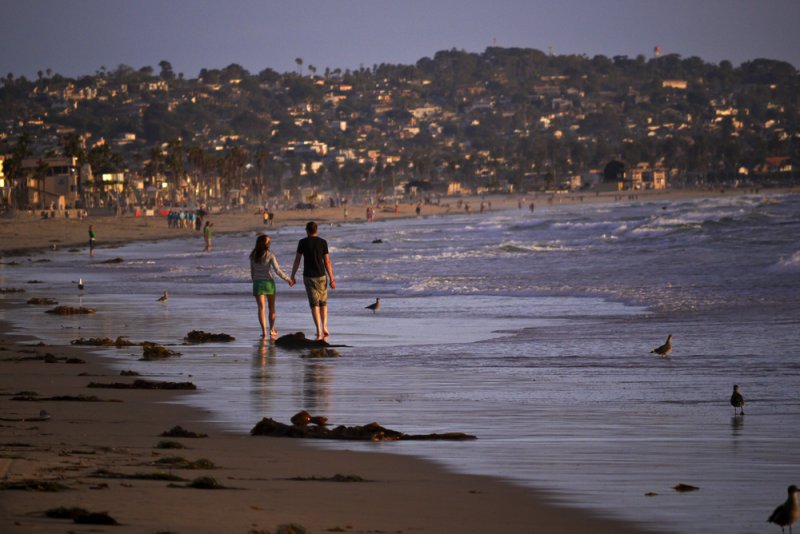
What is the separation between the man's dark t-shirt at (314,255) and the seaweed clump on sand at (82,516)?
30.9ft

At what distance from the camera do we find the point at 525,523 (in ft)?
18.7

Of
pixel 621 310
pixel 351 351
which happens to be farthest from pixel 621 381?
pixel 621 310

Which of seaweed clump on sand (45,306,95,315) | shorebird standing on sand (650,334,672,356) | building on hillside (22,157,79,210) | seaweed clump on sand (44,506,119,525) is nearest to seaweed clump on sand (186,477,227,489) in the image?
seaweed clump on sand (44,506,119,525)

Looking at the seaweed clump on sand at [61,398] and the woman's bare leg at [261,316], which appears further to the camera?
the woman's bare leg at [261,316]

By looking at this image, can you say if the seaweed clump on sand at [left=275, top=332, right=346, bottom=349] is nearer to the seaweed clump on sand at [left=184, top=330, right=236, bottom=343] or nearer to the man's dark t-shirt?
the man's dark t-shirt

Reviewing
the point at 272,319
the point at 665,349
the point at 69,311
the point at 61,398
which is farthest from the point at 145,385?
the point at 69,311

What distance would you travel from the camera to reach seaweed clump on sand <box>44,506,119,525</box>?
4996 mm

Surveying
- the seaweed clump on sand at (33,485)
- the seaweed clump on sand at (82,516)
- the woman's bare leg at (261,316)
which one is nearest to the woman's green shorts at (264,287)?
the woman's bare leg at (261,316)

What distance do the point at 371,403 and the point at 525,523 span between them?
14.0ft

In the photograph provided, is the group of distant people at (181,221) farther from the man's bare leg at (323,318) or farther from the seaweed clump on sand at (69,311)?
the man's bare leg at (323,318)

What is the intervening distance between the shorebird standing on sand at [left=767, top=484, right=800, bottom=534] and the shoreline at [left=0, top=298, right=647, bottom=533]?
65 centimetres

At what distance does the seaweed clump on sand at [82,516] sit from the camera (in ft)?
16.4

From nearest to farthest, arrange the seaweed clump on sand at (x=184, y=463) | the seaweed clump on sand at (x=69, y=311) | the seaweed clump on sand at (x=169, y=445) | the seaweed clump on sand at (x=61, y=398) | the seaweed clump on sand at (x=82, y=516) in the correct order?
1. the seaweed clump on sand at (x=82, y=516)
2. the seaweed clump on sand at (x=184, y=463)
3. the seaweed clump on sand at (x=169, y=445)
4. the seaweed clump on sand at (x=61, y=398)
5. the seaweed clump on sand at (x=69, y=311)

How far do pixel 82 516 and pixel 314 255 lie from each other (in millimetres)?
9556
